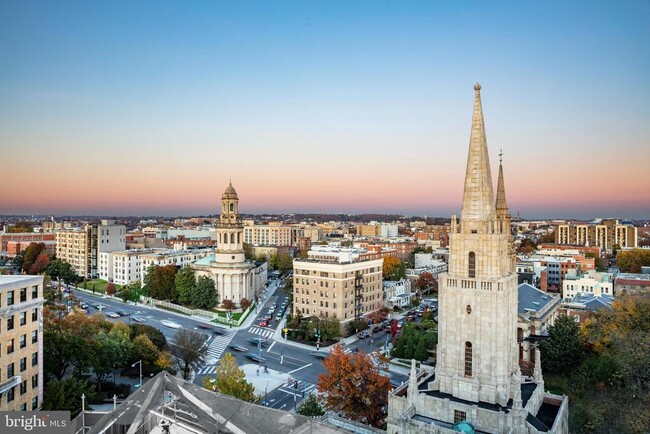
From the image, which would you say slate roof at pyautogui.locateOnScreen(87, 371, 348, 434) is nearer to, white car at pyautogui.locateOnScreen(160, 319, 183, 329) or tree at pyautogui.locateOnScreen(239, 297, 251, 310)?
white car at pyautogui.locateOnScreen(160, 319, 183, 329)

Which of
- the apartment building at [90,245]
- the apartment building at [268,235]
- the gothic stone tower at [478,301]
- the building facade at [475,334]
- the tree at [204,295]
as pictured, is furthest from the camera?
the apartment building at [268,235]

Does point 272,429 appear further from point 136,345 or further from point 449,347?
point 136,345

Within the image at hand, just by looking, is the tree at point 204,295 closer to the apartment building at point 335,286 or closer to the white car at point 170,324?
the white car at point 170,324

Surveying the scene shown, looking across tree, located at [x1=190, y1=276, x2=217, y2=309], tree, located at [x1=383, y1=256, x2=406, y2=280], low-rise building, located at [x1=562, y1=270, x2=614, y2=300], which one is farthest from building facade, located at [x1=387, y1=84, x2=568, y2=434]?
tree, located at [x1=383, y1=256, x2=406, y2=280]

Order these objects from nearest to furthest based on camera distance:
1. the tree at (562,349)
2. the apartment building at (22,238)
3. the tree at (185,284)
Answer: the tree at (562,349)
the tree at (185,284)
the apartment building at (22,238)

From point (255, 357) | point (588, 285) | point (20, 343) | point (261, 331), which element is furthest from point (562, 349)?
point (20, 343)

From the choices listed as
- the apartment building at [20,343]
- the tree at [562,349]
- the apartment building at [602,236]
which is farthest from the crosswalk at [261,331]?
the apartment building at [602,236]
